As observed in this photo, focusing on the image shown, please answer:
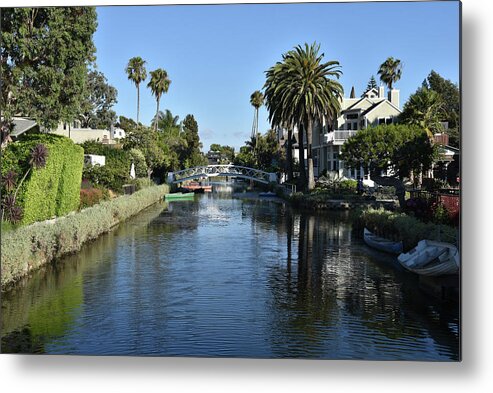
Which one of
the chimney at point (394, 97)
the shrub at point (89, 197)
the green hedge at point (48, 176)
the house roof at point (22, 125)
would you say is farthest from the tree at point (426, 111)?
the house roof at point (22, 125)

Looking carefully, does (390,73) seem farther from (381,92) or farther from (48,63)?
(48,63)

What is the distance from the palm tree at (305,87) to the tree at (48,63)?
2227 centimetres

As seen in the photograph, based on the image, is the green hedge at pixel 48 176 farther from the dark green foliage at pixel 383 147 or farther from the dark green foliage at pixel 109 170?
the dark green foliage at pixel 383 147

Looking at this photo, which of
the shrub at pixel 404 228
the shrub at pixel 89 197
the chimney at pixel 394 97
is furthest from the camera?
the chimney at pixel 394 97

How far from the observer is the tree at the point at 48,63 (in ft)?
61.0

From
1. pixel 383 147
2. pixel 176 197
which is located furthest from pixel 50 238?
pixel 176 197

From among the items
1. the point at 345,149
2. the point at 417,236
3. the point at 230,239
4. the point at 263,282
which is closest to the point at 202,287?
the point at 263,282

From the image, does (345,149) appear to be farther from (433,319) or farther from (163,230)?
(433,319)

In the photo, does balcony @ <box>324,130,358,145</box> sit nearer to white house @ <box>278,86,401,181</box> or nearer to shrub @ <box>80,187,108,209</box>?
white house @ <box>278,86,401,181</box>

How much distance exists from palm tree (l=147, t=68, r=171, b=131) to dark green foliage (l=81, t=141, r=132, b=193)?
1989 cm

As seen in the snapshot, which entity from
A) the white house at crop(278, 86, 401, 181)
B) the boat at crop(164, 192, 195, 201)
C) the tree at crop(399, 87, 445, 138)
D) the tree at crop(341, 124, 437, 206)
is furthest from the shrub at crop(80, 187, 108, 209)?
the boat at crop(164, 192, 195, 201)

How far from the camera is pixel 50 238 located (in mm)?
19641

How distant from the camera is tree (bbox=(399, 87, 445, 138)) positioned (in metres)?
43.1

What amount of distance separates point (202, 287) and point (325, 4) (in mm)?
8732
